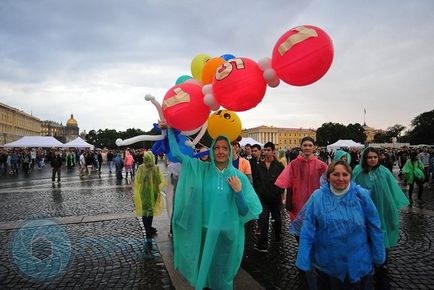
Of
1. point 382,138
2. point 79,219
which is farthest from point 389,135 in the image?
point 79,219

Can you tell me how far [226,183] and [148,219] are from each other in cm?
347

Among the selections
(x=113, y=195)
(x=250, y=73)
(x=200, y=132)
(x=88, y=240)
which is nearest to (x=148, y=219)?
(x=88, y=240)

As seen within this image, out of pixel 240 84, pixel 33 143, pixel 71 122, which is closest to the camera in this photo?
pixel 240 84

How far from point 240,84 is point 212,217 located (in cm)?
128

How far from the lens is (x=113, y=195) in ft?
39.6

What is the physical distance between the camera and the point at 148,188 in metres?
6.20

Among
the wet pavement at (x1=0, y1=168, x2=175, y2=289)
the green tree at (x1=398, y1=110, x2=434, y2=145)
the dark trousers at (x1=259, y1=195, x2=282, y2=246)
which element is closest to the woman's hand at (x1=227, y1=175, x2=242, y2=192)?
the wet pavement at (x1=0, y1=168, x2=175, y2=289)

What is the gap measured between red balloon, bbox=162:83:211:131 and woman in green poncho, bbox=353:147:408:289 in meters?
2.38

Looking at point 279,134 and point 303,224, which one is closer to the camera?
point 303,224

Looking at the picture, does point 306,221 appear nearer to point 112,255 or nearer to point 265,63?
point 265,63

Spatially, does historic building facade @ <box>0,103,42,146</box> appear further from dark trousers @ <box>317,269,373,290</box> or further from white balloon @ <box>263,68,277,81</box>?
dark trousers @ <box>317,269,373,290</box>

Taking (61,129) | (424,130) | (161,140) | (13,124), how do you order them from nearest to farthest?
(161,140) < (424,130) < (13,124) < (61,129)

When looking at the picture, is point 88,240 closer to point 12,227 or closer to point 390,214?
point 12,227

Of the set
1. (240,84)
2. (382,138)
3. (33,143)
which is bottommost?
(33,143)
